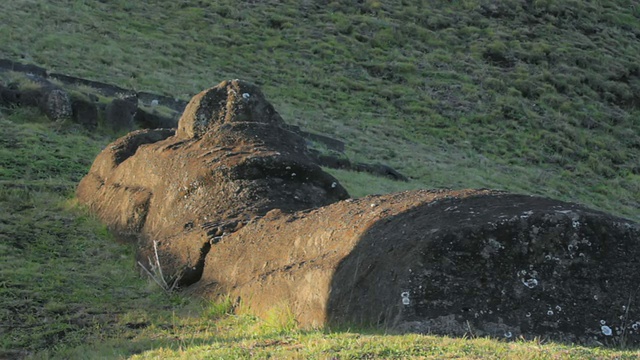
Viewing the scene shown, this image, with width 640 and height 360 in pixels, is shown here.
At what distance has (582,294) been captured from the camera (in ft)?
21.4

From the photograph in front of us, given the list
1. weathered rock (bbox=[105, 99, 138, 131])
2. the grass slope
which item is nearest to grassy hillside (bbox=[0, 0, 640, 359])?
the grass slope

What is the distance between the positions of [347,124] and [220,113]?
1816 centimetres

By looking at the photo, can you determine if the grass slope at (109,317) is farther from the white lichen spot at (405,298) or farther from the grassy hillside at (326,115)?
the white lichen spot at (405,298)

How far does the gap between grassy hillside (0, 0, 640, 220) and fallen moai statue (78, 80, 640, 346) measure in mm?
13867

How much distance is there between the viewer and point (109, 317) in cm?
844

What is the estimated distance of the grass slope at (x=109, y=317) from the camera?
570 centimetres

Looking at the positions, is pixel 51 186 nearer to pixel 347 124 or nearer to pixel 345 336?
pixel 345 336

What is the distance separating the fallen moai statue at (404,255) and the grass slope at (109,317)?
1.04 ft

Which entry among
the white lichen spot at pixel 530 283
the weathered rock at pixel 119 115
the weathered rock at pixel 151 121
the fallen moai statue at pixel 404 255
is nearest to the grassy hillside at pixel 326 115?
the fallen moai statue at pixel 404 255

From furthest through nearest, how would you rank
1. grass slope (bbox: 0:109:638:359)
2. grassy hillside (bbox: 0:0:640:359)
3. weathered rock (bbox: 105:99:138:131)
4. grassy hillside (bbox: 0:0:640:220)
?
grassy hillside (bbox: 0:0:640:220), weathered rock (bbox: 105:99:138:131), grassy hillside (bbox: 0:0:640:359), grass slope (bbox: 0:109:638:359)

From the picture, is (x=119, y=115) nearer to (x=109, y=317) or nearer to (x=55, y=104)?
(x=55, y=104)

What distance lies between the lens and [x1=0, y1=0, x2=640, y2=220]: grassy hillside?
28.8 m

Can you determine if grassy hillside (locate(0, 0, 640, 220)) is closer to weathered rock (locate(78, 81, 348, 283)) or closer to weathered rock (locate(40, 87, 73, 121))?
weathered rock (locate(40, 87, 73, 121))

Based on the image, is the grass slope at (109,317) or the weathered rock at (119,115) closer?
the grass slope at (109,317)
